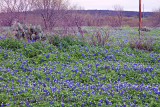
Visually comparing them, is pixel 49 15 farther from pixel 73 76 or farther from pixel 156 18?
pixel 156 18

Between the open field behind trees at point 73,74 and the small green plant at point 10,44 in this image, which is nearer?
the open field behind trees at point 73,74

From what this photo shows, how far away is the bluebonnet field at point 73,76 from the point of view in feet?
13.7

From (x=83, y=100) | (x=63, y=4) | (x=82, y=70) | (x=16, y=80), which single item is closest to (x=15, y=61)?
(x=16, y=80)

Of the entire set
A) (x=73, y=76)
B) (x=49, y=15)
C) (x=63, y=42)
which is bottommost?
(x=73, y=76)

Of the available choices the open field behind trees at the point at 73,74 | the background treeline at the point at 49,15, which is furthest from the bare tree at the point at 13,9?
the open field behind trees at the point at 73,74

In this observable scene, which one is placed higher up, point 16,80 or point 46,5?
point 46,5

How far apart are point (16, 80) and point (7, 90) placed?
729 millimetres

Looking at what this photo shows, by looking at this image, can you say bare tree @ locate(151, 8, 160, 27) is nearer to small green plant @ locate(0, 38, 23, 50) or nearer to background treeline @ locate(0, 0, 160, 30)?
background treeline @ locate(0, 0, 160, 30)

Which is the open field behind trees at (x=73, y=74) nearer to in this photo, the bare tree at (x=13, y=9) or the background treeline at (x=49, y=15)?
the background treeline at (x=49, y=15)

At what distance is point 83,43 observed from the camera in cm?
869

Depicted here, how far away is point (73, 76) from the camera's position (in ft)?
18.5

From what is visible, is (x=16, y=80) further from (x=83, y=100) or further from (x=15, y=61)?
(x=83, y=100)

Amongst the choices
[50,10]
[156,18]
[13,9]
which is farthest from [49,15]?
[156,18]

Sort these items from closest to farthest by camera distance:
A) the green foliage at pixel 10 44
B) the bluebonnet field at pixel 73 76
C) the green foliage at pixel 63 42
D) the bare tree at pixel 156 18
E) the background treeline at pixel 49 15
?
the bluebonnet field at pixel 73 76 → the green foliage at pixel 10 44 → the green foliage at pixel 63 42 → the background treeline at pixel 49 15 → the bare tree at pixel 156 18
